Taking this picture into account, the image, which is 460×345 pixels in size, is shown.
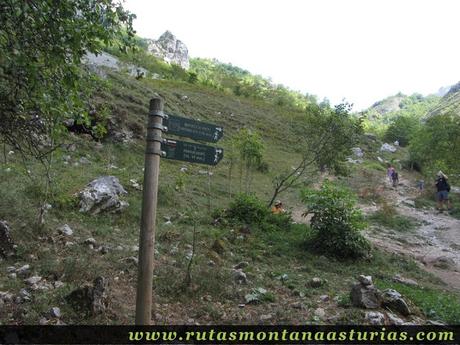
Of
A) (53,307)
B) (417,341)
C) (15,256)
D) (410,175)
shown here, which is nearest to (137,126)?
(15,256)

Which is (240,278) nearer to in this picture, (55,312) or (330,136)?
(55,312)

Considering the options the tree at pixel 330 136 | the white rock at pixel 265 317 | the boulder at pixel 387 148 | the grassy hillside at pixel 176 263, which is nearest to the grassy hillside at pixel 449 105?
the boulder at pixel 387 148

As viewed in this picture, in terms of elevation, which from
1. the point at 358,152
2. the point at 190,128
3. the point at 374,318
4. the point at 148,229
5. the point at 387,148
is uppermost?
the point at 387,148

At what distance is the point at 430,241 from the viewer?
44.2ft

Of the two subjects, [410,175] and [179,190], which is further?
[410,175]

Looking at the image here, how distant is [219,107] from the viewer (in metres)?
34.9

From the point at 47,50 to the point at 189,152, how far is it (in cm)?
176

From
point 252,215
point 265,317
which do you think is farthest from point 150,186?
point 252,215

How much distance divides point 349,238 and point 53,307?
634 centimetres

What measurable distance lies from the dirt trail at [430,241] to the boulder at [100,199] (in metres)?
7.30

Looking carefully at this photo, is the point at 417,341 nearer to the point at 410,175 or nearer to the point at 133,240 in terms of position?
the point at 133,240

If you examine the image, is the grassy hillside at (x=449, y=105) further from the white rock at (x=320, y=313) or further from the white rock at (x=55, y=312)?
the white rock at (x=55, y=312)

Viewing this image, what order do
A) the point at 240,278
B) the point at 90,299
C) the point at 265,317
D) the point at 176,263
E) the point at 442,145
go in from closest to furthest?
the point at 90,299 → the point at 265,317 → the point at 240,278 → the point at 176,263 → the point at 442,145

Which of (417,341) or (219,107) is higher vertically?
(219,107)
